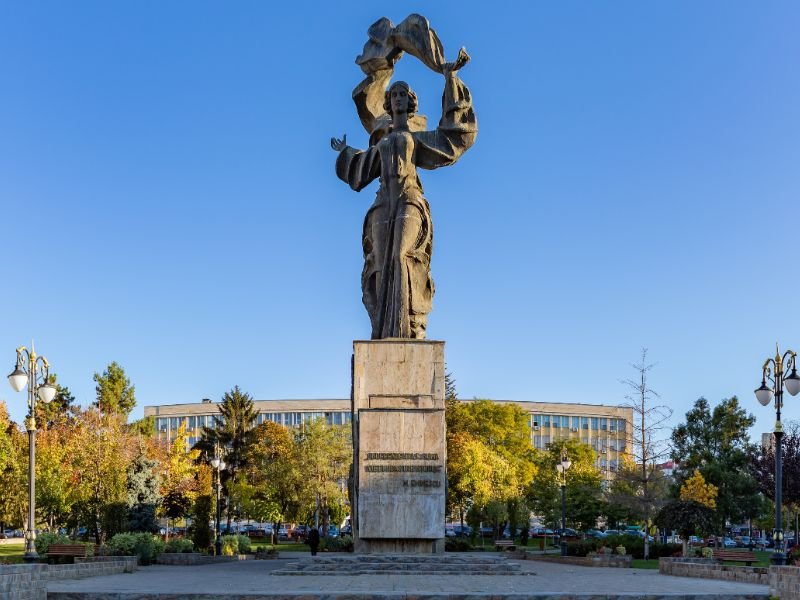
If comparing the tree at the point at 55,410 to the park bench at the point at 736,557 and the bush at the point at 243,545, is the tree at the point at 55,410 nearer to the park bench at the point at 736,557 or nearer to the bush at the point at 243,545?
the bush at the point at 243,545

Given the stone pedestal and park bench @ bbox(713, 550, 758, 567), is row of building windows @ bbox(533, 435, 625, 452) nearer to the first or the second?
park bench @ bbox(713, 550, 758, 567)

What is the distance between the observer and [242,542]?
39.8m

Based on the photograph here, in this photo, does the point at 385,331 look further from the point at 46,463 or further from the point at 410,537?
the point at 46,463

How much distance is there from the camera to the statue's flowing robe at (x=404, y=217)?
1823 centimetres

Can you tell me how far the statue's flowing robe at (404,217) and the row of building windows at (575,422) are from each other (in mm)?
84967

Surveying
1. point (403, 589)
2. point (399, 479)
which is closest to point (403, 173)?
point (399, 479)

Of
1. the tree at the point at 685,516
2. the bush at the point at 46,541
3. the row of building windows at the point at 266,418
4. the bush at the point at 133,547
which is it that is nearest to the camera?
the bush at the point at 46,541

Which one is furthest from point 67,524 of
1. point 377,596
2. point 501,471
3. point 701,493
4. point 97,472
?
point 377,596

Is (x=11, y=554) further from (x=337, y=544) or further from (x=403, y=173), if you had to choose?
(x=403, y=173)

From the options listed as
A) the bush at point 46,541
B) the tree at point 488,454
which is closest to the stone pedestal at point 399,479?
the bush at point 46,541

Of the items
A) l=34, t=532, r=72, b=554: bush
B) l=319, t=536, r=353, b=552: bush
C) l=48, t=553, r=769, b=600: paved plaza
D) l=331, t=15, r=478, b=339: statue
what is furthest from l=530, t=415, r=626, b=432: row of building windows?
l=48, t=553, r=769, b=600: paved plaza

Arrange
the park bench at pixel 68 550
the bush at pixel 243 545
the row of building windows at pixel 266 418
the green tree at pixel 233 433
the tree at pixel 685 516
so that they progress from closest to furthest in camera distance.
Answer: the park bench at pixel 68 550 < the tree at pixel 685 516 < the bush at pixel 243 545 < the green tree at pixel 233 433 < the row of building windows at pixel 266 418

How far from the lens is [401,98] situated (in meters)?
18.8

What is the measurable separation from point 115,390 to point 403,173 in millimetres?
51789
